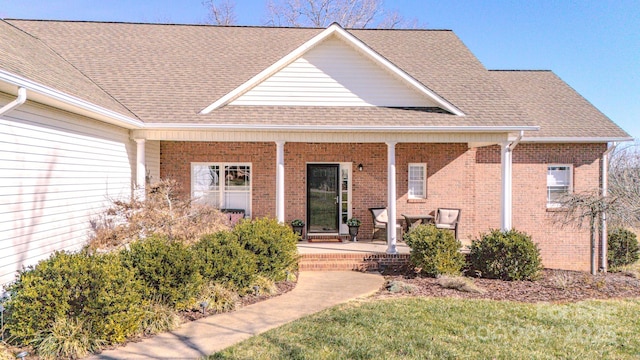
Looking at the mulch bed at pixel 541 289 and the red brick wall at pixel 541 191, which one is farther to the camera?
the red brick wall at pixel 541 191

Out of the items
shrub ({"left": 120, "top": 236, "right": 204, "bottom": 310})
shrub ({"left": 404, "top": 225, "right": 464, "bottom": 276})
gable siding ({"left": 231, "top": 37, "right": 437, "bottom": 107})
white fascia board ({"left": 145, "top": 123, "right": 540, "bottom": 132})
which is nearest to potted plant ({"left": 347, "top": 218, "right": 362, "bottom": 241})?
shrub ({"left": 404, "top": 225, "right": 464, "bottom": 276})

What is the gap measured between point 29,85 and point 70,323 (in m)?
3.16

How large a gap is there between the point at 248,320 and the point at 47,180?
3976 mm

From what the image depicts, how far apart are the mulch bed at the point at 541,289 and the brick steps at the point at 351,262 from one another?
0.60 m

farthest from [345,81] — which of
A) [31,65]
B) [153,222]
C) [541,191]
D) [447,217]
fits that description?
[541,191]

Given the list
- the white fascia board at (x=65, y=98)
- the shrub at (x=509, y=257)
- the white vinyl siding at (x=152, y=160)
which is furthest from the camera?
the white vinyl siding at (x=152, y=160)

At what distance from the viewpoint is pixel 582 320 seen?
585 centimetres

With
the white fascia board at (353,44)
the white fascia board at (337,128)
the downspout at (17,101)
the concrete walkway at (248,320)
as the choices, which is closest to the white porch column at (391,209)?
the white fascia board at (337,128)

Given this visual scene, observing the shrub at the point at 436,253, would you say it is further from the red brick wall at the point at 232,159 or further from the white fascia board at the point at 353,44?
the red brick wall at the point at 232,159

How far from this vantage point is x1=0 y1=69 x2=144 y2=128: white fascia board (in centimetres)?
490

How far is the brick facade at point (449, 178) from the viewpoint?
11742 mm

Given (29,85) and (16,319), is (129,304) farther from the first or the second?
(29,85)

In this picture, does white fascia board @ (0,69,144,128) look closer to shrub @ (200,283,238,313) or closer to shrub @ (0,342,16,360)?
shrub @ (0,342,16,360)

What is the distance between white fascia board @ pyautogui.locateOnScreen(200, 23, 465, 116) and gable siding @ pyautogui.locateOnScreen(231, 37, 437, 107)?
207mm
